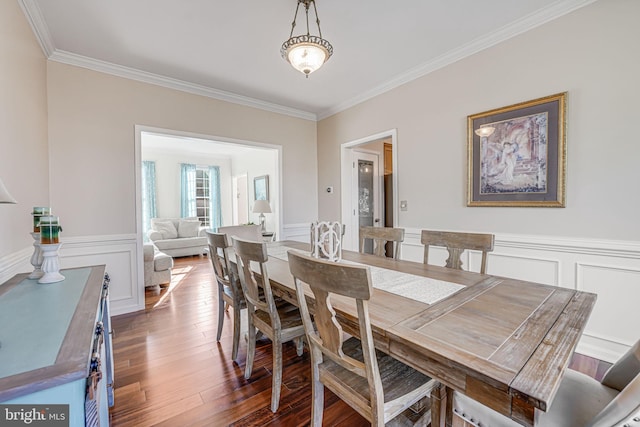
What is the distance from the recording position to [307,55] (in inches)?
75.7

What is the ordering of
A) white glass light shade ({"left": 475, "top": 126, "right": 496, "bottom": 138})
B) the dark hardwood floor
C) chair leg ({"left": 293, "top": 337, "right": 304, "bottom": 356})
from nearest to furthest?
the dark hardwood floor → chair leg ({"left": 293, "top": 337, "right": 304, "bottom": 356}) → white glass light shade ({"left": 475, "top": 126, "right": 496, "bottom": 138})

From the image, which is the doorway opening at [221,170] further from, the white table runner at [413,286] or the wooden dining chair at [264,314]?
Answer: the white table runner at [413,286]

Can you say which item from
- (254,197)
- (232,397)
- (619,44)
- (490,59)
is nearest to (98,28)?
(232,397)

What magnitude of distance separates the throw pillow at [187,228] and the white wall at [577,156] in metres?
5.55

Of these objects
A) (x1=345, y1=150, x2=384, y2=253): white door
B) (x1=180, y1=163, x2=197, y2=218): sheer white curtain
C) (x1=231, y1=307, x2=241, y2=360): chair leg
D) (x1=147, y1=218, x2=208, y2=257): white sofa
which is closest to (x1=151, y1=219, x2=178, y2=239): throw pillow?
(x1=147, y1=218, x2=208, y2=257): white sofa

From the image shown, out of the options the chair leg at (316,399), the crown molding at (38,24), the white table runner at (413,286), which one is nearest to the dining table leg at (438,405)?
the white table runner at (413,286)

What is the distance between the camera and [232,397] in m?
1.68

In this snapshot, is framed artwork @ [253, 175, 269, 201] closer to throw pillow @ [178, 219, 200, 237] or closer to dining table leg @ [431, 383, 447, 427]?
throw pillow @ [178, 219, 200, 237]

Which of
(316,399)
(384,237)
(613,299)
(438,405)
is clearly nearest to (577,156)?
(613,299)

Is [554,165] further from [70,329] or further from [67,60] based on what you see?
[67,60]

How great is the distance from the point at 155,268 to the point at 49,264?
2.57 metres

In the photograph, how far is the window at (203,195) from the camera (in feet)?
24.3

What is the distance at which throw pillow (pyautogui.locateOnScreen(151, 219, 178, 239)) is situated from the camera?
605 cm

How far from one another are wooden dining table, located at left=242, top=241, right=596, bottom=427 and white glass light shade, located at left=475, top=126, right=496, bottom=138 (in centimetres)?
160
